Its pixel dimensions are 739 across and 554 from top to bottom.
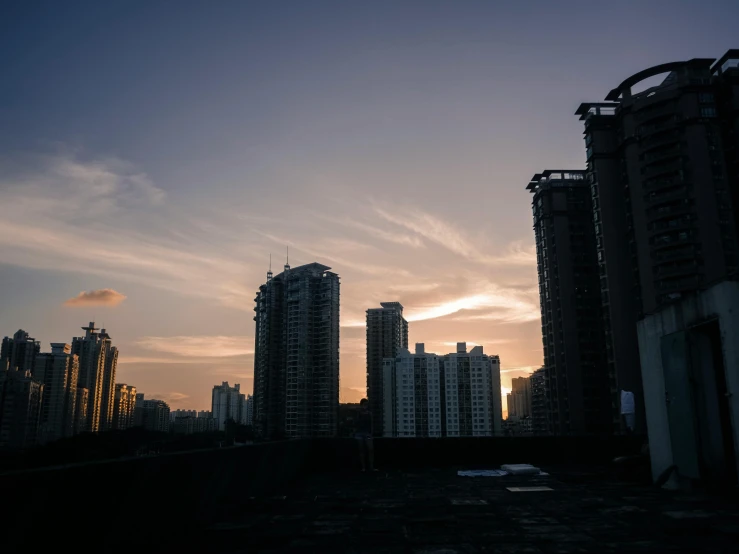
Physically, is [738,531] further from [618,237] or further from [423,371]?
[423,371]

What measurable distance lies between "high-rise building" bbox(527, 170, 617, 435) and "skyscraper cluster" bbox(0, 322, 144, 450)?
354 ft

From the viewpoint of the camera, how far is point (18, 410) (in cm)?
13512

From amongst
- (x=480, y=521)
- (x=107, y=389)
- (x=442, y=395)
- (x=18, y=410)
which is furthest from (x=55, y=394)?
(x=480, y=521)

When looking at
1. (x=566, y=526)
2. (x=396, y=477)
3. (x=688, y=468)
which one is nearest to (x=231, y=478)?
(x=566, y=526)

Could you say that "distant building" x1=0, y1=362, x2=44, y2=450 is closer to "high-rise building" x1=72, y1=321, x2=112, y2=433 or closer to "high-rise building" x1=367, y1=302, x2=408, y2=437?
"high-rise building" x1=72, y1=321, x2=112, y2=433

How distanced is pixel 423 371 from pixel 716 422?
117 m

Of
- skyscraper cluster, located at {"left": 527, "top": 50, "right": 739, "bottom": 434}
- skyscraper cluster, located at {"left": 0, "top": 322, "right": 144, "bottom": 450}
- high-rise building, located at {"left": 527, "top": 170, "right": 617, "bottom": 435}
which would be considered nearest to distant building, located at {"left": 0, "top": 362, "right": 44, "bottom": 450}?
skyscraper cluster, located at {"left": 0, "top": 322, "right": 144, "bottom": 450}

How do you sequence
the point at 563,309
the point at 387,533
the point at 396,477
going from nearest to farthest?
the point at 387,533, the point at 396,477, the point at 563,309

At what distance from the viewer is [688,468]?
469 inches

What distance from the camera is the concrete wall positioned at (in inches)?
414

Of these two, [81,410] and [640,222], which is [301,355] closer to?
[640,222]

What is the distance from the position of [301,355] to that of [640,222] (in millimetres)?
79968

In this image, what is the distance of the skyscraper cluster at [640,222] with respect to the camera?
61.7 metres

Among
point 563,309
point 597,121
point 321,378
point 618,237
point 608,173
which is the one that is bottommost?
point 321,378
